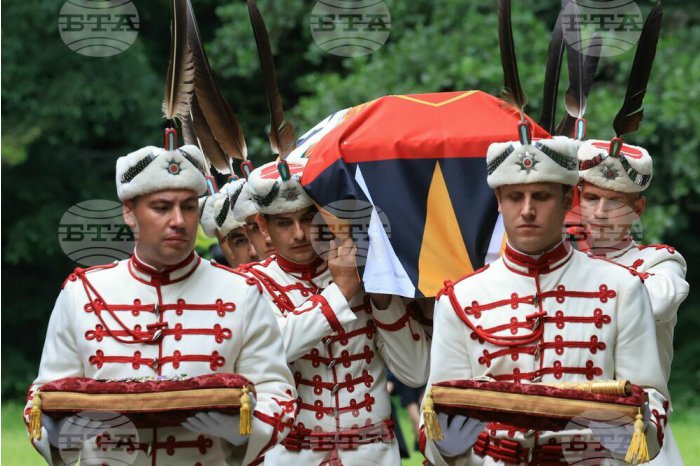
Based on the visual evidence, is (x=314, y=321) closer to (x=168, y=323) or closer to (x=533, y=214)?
(x=168, y=323)

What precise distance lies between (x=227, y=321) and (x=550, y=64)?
2569 mm

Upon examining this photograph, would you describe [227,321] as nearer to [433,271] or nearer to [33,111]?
[433,271]

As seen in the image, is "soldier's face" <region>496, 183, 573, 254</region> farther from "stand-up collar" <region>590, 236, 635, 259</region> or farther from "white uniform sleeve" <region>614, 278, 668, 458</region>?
"stand-up collar" <region>590, 236, 635, 259</region>

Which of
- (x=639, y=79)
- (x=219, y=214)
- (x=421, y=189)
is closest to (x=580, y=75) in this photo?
(x=639, y=79)

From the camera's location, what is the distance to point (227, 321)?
636 cm

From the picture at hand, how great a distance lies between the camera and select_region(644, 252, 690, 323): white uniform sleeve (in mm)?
7422

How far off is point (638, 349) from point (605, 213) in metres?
1.64

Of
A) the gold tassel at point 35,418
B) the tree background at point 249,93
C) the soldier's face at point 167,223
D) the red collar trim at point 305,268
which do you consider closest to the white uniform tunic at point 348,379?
the red collar trim at point 305,268

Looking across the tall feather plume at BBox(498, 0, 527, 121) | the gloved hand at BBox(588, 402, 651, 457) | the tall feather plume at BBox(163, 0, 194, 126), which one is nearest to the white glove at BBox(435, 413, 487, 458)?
the gloved hand at BBox(588, 402, 651, 457)

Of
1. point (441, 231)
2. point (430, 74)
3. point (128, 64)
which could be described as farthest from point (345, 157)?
point (128, 64)

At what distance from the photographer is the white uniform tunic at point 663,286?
24.4 ft

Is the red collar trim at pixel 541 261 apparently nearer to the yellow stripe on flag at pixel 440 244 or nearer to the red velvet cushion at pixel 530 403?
the red velvet cushion at pixel 530 403

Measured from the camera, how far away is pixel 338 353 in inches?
295

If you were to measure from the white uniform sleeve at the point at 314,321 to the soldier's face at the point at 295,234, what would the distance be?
0.29 m
